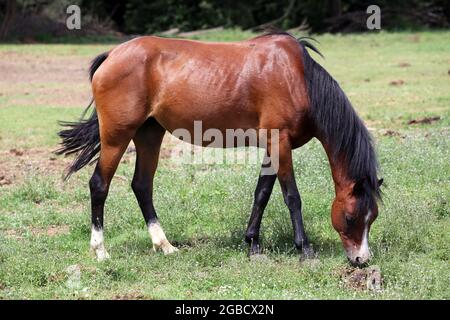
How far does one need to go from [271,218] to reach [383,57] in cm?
1409

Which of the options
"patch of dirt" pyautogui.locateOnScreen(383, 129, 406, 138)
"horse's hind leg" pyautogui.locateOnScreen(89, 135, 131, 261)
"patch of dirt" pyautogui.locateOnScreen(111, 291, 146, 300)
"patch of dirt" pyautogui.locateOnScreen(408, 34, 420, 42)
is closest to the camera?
"patch of dirt" pyautogui.locateOnScreen(111, 291, 146, 300)

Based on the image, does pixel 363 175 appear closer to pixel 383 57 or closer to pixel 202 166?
pixel 202 166

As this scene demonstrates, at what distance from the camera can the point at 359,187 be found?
21.7ft

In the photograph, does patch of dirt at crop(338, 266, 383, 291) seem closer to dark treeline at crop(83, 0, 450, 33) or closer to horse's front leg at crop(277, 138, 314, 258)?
horse's front leg at crop(277, 138, 314, 258)

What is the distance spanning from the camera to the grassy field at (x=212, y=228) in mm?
6148

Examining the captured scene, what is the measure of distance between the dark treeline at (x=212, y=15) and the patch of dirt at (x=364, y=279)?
21.3 meters

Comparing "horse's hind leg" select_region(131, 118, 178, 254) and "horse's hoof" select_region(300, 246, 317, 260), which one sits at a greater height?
"horse's hind leg" select_region(131, 118, 178, 254)

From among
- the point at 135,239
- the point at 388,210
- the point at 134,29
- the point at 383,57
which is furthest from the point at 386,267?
the point at 134,29

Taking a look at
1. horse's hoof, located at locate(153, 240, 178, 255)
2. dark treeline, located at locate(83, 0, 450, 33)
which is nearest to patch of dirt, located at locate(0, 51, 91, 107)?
horse's hoof, located at locate(153, 240, 178, 255)

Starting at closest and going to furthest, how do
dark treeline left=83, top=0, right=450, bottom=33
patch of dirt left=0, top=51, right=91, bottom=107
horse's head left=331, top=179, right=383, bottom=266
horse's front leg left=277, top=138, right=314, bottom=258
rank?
horse's head left=331, top=179, right=383, bottom=266 < horse's front leg left=277, top=138, right=314, bottom=258 < patch of dirt left=0, top=51, right=91, bottom=107 < dark treeline left=83, top=0, right=450, bottom=33

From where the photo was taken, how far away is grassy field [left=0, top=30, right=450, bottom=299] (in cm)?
615

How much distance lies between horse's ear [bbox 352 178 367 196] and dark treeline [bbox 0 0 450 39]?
20857mm

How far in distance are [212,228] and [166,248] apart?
2.55ft

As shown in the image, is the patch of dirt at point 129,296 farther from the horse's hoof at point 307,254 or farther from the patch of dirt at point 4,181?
the patch of dirt at point 4,181
